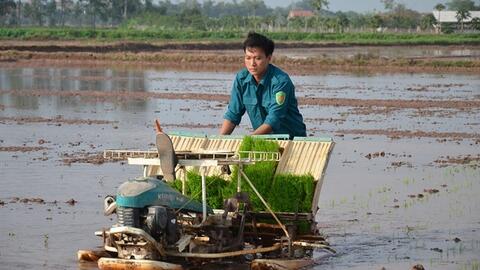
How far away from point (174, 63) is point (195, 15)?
9079 centimetres

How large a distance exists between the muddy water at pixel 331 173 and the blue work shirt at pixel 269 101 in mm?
1367

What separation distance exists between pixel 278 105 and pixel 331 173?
6182 mm

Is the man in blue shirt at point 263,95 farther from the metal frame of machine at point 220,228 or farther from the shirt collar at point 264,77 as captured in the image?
the metal frame of machine at point 220,228

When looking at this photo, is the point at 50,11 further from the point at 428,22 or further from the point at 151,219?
the point at 151,219

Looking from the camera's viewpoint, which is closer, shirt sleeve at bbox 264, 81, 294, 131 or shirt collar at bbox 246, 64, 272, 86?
shirt sleeve at bbox 264, 81, 294, 131

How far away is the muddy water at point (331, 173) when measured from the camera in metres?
11.2

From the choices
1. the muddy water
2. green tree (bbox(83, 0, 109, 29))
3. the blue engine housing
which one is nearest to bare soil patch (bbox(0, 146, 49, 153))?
the muddy water

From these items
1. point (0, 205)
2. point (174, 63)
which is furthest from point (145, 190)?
point (174, 63)

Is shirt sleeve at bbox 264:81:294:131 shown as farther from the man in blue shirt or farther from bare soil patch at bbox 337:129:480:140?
bare soil patch at bbox 337:129:480:140

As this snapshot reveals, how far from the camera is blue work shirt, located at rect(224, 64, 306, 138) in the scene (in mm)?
10438

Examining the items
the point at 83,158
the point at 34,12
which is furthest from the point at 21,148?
the point at 34,12

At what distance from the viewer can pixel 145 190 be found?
872 cm

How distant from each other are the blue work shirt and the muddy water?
1.37 meters

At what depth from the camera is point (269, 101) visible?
1053cm
